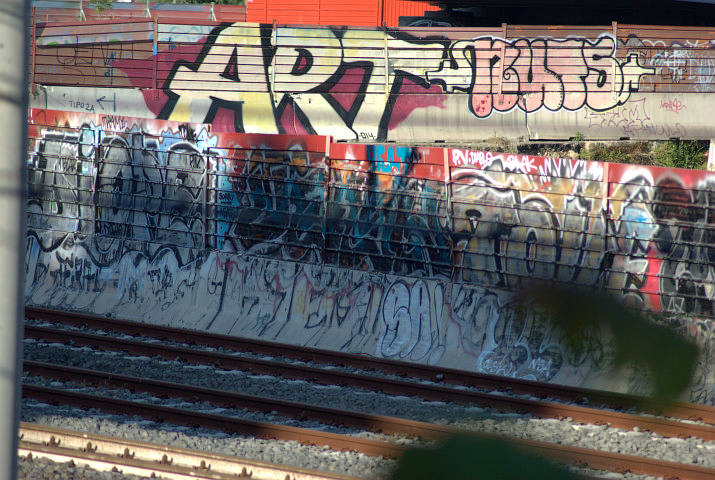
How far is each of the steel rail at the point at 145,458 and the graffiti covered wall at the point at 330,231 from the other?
418 centimetres

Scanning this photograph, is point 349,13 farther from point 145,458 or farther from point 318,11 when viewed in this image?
point 145,458

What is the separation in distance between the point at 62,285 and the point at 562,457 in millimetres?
13895

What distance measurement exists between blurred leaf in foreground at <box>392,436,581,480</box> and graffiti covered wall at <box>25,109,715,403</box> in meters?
9.01

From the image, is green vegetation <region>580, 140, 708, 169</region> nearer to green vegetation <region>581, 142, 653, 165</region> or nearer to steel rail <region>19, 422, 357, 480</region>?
green vegetation <region>581, 142, 653, 165</region>

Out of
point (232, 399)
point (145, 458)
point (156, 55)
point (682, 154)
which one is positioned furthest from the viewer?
point (156, 55)

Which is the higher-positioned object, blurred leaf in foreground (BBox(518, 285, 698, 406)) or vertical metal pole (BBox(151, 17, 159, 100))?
vertical metal pole (BBox(151, 17, 159, 100))

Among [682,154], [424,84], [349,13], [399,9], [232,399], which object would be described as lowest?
[232,399]

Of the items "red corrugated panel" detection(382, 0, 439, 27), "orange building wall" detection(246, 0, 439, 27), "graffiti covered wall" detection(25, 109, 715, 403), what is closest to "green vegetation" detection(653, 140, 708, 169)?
"graffiti covered wall" detection(25, 109, 715, 403)

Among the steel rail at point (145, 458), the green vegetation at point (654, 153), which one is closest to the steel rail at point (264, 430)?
the steel rail at point (145, 458)

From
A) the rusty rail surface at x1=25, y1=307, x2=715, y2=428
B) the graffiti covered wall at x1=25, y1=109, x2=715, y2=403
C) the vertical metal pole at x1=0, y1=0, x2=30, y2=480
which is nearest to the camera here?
the vertical metal pole at x1=0, y1=0, x2=30, y2=480

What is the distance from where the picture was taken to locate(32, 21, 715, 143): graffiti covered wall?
18.2m

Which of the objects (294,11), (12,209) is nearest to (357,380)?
(12,209)

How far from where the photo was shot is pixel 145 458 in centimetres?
735

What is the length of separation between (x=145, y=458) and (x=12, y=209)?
489 centimetres
